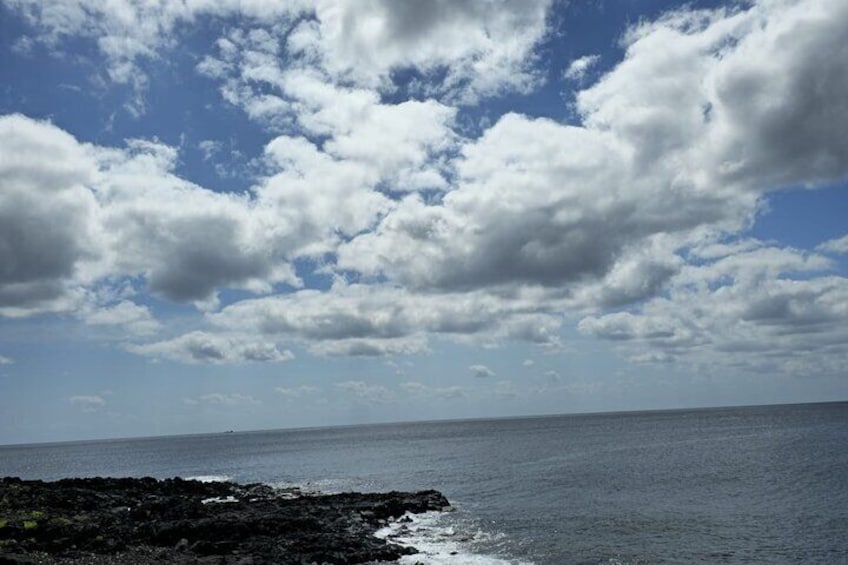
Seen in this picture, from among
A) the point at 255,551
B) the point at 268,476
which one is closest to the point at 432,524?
the point at 255,551

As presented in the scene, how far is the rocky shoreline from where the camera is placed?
38281 mm

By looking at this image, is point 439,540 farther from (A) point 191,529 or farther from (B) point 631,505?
(B) point 631,505

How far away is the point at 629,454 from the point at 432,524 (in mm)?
72084

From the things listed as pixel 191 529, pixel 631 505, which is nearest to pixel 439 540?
pixel 191 529

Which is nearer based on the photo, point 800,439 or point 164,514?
point 164,514

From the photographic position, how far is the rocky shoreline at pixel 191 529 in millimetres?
38281

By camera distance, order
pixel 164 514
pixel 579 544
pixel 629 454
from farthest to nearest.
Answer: pixel 629 454, pixel 164 514, pixel 579 544

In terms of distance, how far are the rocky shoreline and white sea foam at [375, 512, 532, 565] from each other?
138 cm

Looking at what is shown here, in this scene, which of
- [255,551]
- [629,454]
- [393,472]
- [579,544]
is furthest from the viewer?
[629,454]

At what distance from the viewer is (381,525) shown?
55000 millimetres

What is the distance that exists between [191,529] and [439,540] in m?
18.2

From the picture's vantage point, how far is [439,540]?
4831cm

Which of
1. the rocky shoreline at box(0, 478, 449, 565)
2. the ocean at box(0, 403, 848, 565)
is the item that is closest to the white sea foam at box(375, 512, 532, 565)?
the ocean at box(0, 403, 848, 565)

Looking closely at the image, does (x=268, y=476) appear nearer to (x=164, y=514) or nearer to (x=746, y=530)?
(x=164, y=514)
